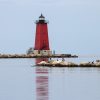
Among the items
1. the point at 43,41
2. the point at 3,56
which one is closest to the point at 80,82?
the point at 43,41

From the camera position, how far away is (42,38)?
250 ft

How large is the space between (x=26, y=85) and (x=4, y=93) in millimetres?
4871

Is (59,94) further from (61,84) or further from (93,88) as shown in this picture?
(61,84)

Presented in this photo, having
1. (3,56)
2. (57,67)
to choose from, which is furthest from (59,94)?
(3,56)

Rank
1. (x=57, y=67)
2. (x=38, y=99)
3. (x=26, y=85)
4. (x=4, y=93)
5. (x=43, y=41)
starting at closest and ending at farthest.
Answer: (x=38, y=99)
(x=4, y=93)
(x=26, y=85)
(x=57, y=67)
(x=43, y=41)

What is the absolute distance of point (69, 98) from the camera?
82.0ft

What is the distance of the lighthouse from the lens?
7594 cm

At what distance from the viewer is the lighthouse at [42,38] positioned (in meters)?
75.9

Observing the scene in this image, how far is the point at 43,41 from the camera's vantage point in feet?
250

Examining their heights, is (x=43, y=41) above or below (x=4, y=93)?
above

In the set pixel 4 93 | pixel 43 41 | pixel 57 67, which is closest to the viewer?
pixel 4 93

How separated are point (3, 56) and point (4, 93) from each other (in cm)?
6579

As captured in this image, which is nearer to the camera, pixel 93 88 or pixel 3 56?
pixel 93 88

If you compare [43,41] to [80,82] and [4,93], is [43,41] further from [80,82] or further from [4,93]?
[4,93]
